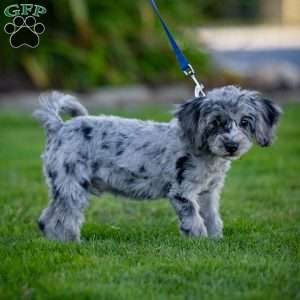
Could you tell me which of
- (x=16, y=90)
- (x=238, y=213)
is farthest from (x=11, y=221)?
(x=16, y=90)

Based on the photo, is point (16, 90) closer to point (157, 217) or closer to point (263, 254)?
point (157, 217)

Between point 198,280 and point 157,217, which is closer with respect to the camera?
point 198,280

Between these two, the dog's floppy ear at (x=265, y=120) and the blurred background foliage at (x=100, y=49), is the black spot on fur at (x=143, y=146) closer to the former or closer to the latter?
the dog's floppy ear at (x=265, y=120)

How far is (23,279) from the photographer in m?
5.95

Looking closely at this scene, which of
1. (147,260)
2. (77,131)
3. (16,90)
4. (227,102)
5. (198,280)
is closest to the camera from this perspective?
(198,280)

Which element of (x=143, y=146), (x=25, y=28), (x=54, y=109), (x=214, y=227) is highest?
(x=25, y=28)

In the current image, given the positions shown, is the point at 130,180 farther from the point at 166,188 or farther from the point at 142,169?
the point at 166,188

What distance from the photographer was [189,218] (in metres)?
7.28

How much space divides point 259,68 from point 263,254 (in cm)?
1535

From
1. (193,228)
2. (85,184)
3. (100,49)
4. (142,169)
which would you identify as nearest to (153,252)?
(193,228)

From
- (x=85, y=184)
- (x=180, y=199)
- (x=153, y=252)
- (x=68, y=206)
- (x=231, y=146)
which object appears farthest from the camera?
(x=85, y=184)

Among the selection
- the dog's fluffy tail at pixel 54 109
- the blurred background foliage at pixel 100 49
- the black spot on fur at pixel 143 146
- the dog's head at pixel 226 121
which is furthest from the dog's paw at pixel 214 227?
the blurred background foliage at pixel 100 49

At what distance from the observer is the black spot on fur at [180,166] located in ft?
24.1

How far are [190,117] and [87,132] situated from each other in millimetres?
990
